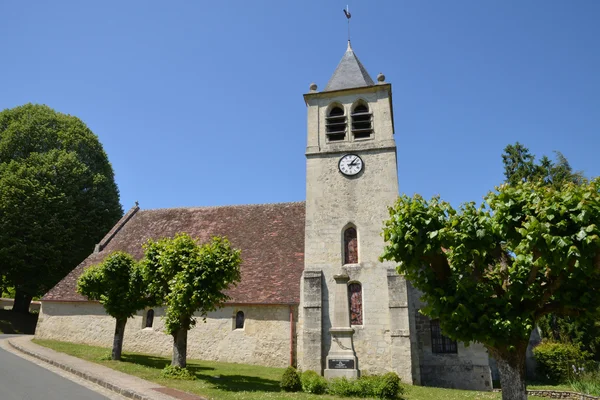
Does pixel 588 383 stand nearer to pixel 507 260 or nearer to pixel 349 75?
pixel 507 260

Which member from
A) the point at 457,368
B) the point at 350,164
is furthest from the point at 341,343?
the point at 350,164

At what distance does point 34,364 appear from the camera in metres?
14.4

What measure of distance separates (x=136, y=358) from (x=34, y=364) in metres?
4.01

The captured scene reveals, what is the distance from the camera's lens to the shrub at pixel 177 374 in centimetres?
1307

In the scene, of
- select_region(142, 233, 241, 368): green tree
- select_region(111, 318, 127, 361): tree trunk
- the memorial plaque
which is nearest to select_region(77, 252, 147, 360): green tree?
→ select_region(111, 318, 127, 361): tree trunk

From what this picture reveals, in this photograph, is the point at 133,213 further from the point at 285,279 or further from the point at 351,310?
the point at 351,310

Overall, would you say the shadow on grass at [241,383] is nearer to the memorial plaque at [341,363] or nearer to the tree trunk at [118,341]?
the memorial plaque at [341,363]

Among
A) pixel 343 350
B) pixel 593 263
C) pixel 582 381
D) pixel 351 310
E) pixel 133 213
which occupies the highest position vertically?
A: pixel 133 213

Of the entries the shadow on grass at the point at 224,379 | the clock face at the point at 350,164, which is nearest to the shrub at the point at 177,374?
the shadow on grass at the point at 224,379

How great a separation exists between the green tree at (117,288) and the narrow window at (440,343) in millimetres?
12174

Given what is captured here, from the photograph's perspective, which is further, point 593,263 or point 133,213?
point 133,213

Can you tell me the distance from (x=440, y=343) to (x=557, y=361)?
6.72 metres

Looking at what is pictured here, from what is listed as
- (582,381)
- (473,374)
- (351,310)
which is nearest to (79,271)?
(351,310)

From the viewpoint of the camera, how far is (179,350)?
14.0m
